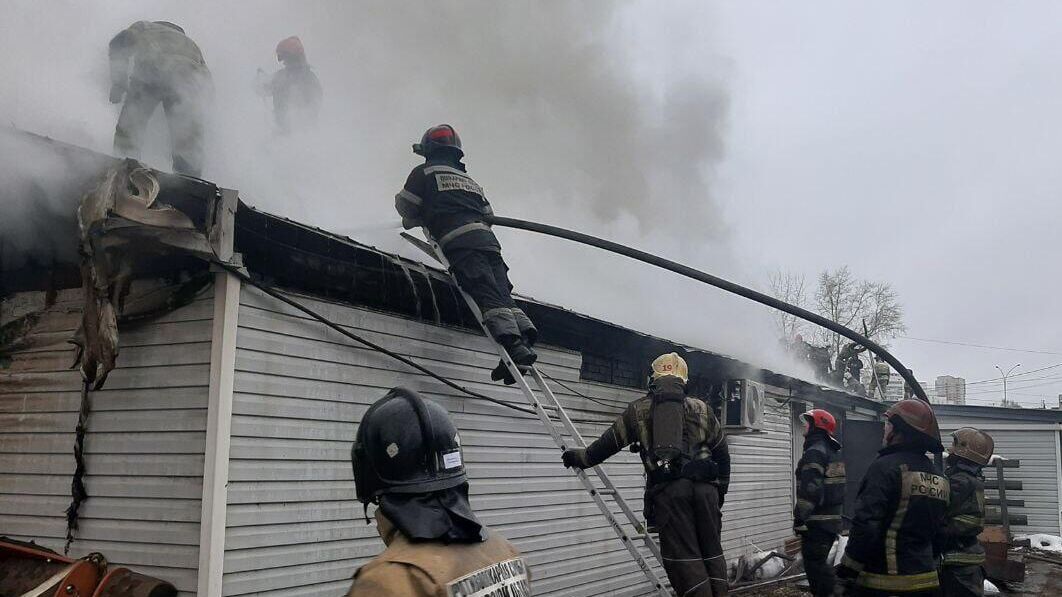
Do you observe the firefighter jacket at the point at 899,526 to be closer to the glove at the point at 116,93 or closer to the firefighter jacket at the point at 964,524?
the firefighter jacket at the point at 964,524

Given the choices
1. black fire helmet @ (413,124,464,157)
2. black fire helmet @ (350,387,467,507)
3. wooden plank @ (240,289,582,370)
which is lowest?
black fire helmet @ (350,387,467,507)

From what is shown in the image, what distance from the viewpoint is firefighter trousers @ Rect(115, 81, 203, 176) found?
5.46m

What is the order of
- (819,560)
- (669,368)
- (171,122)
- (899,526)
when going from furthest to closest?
(819,560), (171,122), (669,368), (899,526)

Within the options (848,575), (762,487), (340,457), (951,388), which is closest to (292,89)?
(340,457)

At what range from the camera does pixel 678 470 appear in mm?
5156


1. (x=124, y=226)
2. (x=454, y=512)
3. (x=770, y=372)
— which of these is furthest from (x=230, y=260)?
(x=770, y=372)

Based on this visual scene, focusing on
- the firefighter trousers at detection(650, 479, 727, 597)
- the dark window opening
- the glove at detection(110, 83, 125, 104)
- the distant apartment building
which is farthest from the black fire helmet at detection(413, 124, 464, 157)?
the distant apartment building

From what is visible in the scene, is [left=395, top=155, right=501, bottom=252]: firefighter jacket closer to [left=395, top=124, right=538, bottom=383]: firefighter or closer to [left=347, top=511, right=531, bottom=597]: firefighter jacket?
[left=395, top=124, right=538, bottom=383]: firefighter

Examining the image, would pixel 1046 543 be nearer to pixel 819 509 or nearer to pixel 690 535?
pixel 819 509

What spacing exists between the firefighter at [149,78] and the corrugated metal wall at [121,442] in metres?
1.44

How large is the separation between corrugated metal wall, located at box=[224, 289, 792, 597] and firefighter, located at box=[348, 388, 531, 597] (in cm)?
234

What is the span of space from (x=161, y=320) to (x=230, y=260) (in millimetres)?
580

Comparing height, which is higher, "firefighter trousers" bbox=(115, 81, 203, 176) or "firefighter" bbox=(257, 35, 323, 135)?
"firefighter" bbox=(257, 35, 323, 135)

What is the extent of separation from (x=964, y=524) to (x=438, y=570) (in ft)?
18.8
